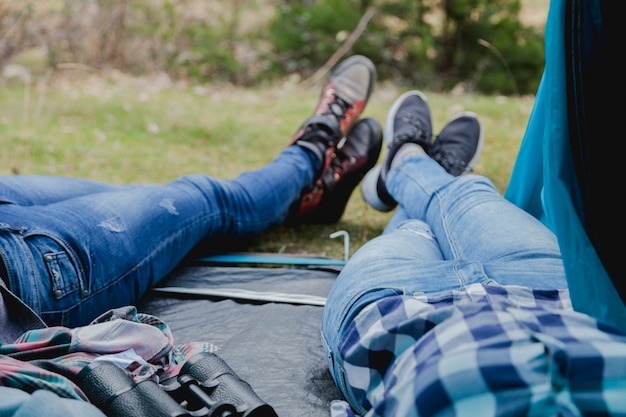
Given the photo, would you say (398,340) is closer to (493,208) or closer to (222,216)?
(493,208)

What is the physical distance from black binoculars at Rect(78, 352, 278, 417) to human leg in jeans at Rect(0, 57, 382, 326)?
0.32 meters

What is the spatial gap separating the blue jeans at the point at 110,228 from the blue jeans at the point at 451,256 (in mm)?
487

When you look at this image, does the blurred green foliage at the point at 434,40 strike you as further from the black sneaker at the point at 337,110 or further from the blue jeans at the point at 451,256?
the blue jeans at the point at 451,256

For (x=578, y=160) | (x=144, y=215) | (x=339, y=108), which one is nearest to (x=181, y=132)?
(x=339, y=108)

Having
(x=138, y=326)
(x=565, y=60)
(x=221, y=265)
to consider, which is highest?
(x=565, y=60)

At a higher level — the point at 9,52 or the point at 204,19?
the point at 204,19

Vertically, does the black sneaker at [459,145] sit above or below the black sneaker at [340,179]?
above

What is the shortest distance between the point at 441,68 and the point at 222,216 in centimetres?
397

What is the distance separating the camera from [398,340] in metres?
0.91

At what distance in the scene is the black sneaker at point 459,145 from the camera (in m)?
2.13

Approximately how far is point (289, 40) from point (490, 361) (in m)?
5.20

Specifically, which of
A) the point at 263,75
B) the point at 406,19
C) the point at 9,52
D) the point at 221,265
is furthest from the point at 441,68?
the point at 221,265

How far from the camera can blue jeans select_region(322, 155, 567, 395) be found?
106 centimetres

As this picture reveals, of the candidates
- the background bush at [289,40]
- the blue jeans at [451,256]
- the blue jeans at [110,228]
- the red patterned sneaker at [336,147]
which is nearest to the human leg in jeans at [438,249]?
the blue jeans at [451,256]
